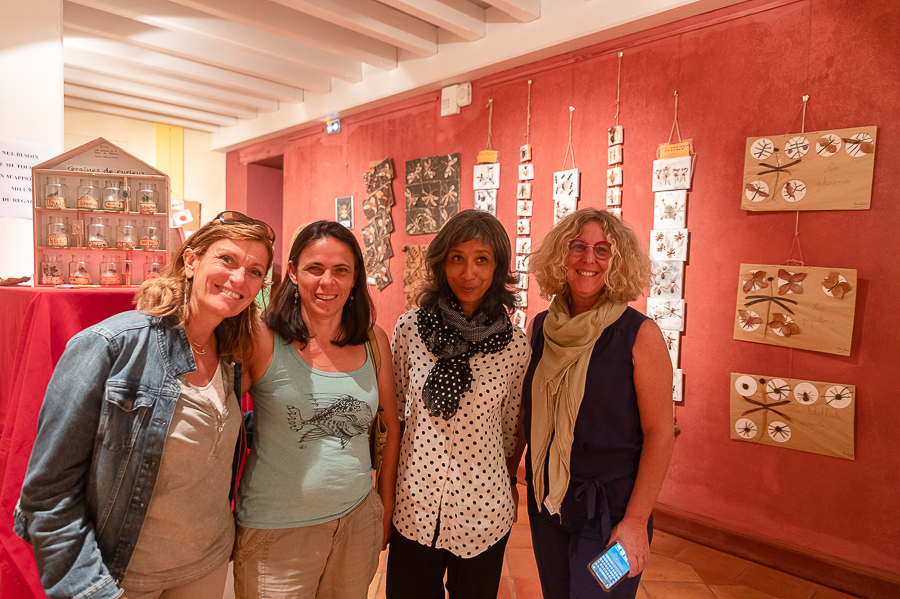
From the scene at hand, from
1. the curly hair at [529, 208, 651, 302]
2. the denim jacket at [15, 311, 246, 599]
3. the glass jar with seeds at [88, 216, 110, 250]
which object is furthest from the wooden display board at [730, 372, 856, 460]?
the glass jar with seeds at [88, 216, 110, 250]

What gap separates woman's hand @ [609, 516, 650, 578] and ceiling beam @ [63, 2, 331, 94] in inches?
197

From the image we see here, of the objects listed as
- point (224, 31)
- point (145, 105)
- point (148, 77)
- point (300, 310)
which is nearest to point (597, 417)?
point (300, 310)

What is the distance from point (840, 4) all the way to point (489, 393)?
2.82m

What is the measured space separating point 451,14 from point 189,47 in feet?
7.98

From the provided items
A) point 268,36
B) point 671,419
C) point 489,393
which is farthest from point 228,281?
point 268,36

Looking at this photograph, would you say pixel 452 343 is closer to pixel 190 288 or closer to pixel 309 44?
pixel 190 288

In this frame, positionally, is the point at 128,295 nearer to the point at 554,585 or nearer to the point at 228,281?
the point at 228,281

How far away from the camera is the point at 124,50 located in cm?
479

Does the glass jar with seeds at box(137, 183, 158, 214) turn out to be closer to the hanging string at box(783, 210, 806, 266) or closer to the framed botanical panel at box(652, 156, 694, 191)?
the framed botanical panel at box(652, 156, 694, 191)

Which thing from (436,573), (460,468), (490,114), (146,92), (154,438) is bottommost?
(436,573)

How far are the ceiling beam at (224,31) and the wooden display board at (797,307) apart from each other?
3.97 meters

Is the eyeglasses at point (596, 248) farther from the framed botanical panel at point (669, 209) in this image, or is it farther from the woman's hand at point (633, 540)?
the framed botanical panel at point (669, 209)

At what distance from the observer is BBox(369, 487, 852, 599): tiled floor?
2.65 m

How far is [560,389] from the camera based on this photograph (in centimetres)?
164
